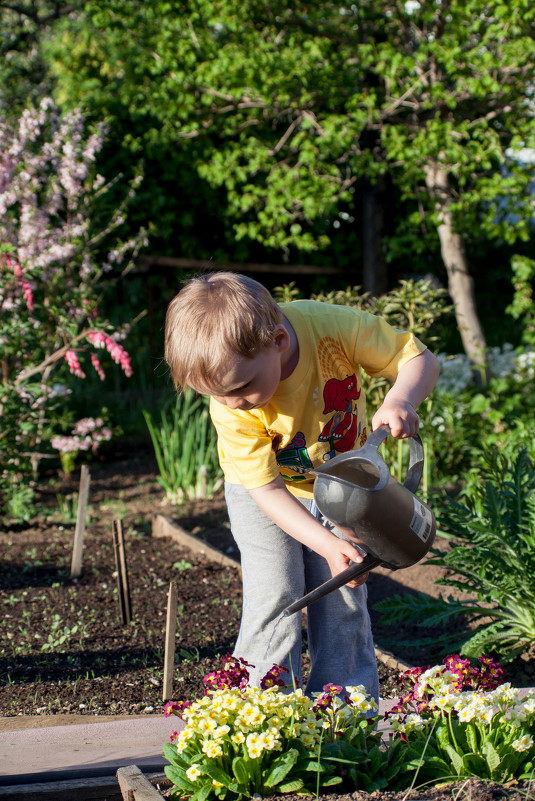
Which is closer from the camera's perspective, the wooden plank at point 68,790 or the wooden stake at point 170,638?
the wooden plank at point 68,790

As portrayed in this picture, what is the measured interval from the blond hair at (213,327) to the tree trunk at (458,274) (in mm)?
4358

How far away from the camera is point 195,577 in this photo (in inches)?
139

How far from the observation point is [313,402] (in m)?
2.01

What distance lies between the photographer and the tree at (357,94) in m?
5.50

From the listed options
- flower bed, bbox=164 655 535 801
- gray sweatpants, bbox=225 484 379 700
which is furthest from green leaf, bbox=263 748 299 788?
gray sweatpants, bbox=225 484 379 700

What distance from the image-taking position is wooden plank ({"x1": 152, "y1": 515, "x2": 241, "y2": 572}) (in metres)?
3.72

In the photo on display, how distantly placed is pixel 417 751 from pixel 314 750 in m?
0.22

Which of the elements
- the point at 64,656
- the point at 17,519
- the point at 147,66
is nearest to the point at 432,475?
the point at 17,519

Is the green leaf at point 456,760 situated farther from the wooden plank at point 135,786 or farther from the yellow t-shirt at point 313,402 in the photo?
the yellow t-shirt at point 313,402

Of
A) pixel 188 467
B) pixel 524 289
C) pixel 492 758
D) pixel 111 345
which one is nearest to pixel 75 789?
pixel 492 758

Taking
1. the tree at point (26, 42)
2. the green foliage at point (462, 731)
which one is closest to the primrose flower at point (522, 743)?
the green foliage at point (462, 731)

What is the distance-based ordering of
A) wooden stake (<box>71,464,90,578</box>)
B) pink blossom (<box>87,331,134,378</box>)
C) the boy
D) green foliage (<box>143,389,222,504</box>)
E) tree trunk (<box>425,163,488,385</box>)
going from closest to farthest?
the boy → wooden stake (<box>71,464,90,578</box>) → pink blossom (<box>87,331,134,378</box>) → green foliage (<box>143,389,222,504</box>) → tree trunk (<box>425,163,488,385</box>)

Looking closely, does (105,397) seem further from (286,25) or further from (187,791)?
(187,791)

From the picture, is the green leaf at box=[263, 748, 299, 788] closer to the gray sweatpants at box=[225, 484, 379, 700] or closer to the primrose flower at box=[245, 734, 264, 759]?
the primrose flower at box=[245, 734, 264, 759]
